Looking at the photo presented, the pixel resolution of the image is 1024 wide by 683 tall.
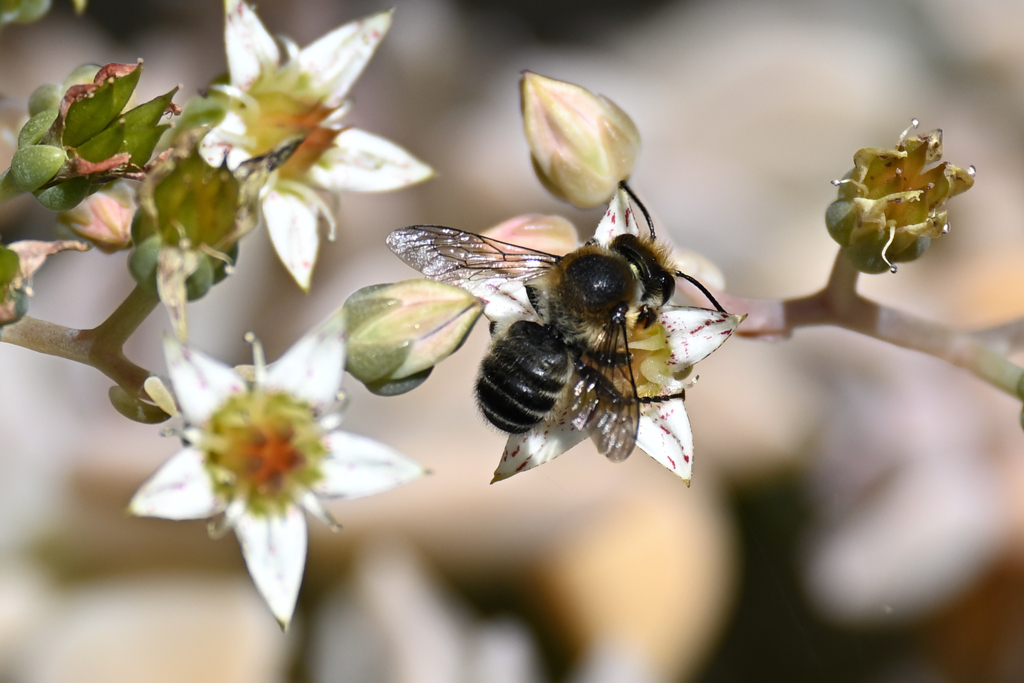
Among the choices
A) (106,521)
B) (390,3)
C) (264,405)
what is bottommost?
(106,521)

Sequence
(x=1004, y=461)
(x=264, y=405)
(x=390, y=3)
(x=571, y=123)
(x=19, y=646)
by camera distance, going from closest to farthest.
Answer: (x=264, y=405) → (x=571, y=123) → (x=19, y=646) → (x=1004, y=461) → (x=390, y=3)

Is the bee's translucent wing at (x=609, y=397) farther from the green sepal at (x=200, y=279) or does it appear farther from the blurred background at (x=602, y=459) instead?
the blurred background at (x=602, y=459)

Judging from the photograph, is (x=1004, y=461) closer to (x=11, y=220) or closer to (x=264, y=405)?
(x=264, y=405)

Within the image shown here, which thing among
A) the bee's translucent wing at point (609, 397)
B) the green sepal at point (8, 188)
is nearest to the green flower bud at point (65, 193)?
the green sepal at point (8, 188)

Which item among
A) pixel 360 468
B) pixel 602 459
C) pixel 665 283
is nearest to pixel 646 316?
pixel 665 283

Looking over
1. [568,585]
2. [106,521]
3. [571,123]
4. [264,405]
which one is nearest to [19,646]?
[106,521]
